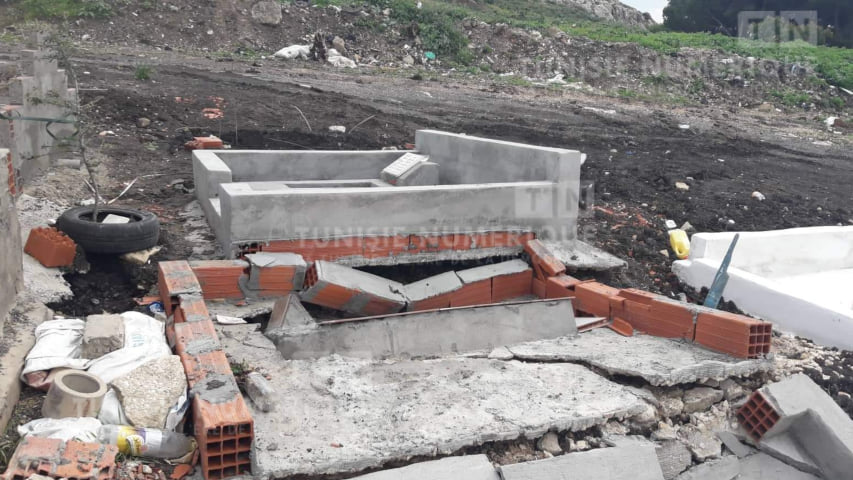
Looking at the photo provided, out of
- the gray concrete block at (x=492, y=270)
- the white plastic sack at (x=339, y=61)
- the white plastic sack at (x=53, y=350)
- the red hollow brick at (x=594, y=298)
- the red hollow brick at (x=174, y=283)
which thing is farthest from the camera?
the white plastic sack at (x=339, y=61)

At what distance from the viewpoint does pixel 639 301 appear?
5805mm

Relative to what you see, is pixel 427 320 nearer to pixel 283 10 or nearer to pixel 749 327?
pixel 749 327

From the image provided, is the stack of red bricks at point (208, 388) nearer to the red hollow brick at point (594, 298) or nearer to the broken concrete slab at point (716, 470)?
the broken concrete slab at point (716, 470)

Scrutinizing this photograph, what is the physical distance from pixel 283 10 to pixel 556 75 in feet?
31.9

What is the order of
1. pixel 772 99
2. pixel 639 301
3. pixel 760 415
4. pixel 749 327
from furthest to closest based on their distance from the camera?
1. pixel 772 99
2. pixel 639 301
3. pixel 749 327
4. pixel 760 415

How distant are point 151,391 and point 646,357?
3.38 meters

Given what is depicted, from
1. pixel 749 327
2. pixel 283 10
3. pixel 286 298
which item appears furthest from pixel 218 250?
pixel 283 10

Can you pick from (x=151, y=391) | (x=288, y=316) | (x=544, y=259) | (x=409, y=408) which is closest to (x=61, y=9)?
(x=544, y=259)

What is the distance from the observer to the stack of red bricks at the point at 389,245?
603 cm

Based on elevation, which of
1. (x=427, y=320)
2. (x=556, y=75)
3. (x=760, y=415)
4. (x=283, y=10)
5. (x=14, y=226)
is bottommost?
(x=760, y=415)

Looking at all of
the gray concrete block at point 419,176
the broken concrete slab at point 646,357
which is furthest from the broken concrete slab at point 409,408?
the gray concrete block at point 419,176

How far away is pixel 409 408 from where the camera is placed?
413cm

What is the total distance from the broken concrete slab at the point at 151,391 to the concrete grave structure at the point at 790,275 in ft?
16.5

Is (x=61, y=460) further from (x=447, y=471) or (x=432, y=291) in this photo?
(x=432, y=291)
